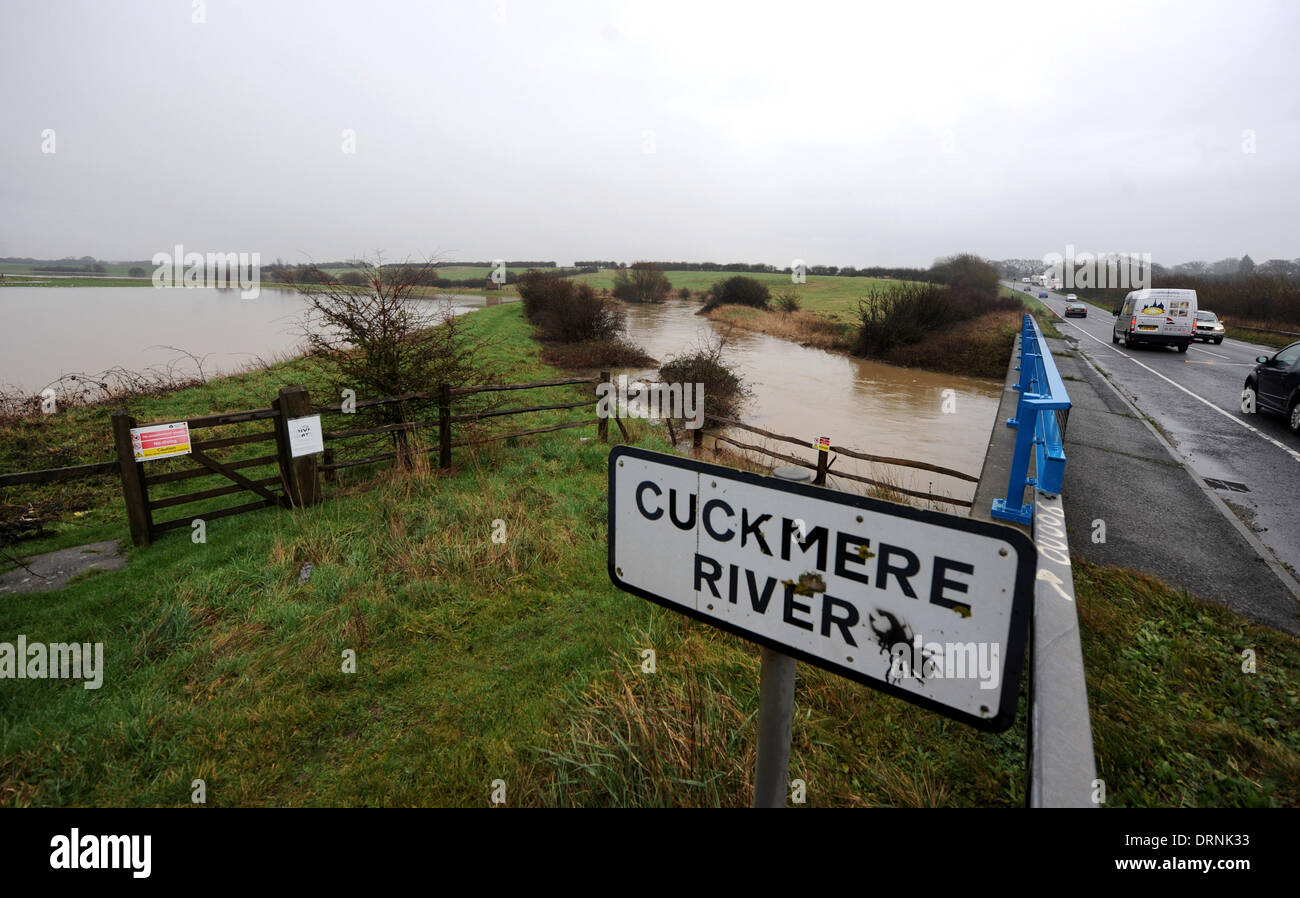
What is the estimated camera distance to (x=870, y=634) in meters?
Result: 1.15

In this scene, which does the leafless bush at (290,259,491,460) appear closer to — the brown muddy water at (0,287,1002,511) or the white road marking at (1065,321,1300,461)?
the brown muddy water at (0,287,1002,511)

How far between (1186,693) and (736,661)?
2267 mm

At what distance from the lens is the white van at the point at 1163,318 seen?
2030 cm

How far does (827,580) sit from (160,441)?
7.73 meters

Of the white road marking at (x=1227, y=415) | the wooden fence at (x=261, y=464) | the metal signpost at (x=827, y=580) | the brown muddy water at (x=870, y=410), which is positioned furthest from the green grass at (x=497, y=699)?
the white road marking at (x=1227, y=415)

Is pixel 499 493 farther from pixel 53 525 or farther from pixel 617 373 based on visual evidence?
pixel 617 373

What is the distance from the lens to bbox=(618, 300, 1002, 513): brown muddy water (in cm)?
1309

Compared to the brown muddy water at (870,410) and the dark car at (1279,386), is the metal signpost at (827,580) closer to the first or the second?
the brown muddy water at (870,410)

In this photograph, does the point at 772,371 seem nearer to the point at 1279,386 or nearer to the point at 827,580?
the point at 1279,386

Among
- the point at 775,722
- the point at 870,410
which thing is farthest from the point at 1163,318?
the point at 775,722

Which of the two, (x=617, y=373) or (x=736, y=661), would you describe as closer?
(x=736, y=661)

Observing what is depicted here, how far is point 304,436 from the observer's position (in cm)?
729

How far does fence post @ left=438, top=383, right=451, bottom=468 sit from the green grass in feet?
9.83
